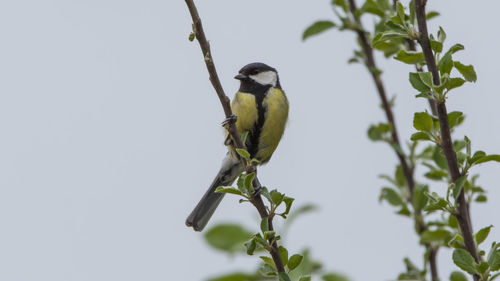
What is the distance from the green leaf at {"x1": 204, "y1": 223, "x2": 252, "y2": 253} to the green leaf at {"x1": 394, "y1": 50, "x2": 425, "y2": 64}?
1.08m

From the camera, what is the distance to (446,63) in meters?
2.12

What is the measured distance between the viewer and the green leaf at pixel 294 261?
2.05m

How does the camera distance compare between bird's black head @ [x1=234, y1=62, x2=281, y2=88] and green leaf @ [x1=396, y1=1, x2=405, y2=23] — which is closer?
green leaf @ [x1=396, y1=1, x2=405, y2=23]

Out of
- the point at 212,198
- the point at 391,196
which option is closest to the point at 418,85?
the point at 391,196

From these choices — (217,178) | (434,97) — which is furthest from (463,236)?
(217,178)

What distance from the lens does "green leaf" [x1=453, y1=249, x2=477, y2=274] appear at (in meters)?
2.00

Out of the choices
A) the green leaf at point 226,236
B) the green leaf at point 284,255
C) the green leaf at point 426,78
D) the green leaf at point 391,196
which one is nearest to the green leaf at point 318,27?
the green leaf at point 391,196

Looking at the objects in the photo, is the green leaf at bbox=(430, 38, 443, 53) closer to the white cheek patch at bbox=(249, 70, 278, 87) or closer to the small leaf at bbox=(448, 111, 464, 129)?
the small leaf at bbox=(448, 111, 464, 129)

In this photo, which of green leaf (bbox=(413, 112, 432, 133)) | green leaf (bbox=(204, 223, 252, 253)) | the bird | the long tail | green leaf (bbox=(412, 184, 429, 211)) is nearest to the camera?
green leaf (bbox=(204, 223, 252, 253))

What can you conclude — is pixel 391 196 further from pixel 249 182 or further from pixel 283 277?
pixel 283 277

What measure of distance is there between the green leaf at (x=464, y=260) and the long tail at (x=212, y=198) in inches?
114

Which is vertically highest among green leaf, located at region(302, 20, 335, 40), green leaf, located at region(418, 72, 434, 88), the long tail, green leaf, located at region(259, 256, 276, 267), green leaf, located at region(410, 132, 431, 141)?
green leaf, located at region(302, 20, 335, 40)

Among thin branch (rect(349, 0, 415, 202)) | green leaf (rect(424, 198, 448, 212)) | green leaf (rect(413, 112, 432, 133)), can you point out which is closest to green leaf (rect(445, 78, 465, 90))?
green leaf (rect(413, 112, 432, 133))

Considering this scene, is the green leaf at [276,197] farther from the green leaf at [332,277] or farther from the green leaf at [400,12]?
the green leaf at [332,277]
